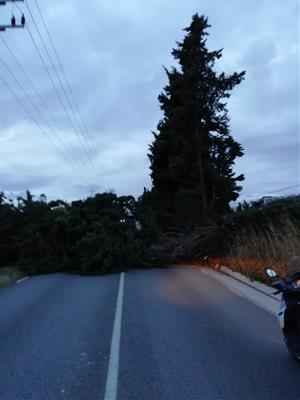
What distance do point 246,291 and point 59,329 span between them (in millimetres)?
5651

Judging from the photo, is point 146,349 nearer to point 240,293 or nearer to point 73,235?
point 240,293

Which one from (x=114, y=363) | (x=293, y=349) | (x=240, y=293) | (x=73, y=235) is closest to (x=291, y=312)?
(x=293, y=349)

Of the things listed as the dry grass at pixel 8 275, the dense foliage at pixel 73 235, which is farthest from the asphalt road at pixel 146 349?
the dense foliage at pixel 73 235

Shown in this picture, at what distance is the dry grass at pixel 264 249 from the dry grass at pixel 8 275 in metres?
8.29

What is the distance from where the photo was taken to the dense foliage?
72.0ft

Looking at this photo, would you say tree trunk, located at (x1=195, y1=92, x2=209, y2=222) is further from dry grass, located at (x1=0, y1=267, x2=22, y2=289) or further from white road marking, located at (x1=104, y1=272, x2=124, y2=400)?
white road marking, located at (x1=104, y1=272, x2=124, y2=400)

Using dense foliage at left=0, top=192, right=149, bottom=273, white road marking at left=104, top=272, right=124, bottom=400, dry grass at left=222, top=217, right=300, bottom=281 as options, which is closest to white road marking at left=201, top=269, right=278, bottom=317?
dry grass at left=222, top=217, right=300, bottom=281

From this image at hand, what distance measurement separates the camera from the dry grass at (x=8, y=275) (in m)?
19.6

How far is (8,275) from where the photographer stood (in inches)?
848

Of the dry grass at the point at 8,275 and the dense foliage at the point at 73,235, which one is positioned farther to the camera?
the dense foliage at the point at 73,235

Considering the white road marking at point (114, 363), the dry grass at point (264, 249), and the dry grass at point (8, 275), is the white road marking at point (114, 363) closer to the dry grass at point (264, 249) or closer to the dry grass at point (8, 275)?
the dry grass at point (264, 249)

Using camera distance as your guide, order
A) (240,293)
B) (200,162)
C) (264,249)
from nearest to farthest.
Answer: (240,293) < (264,249) < (200,162)

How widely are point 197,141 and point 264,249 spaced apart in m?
17.7

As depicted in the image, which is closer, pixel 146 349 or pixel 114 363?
pixel 114 363
